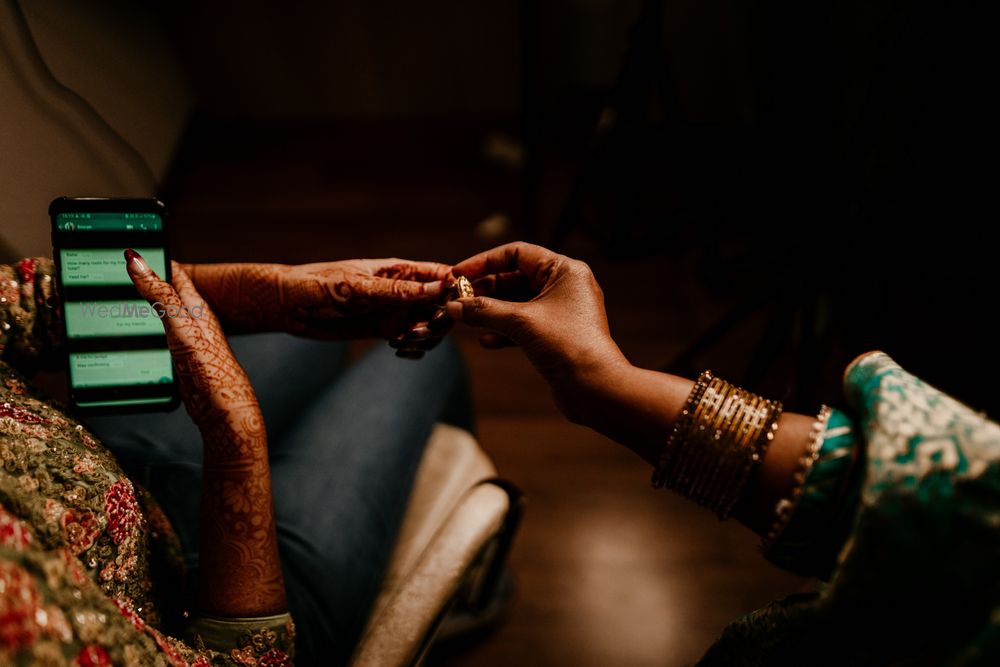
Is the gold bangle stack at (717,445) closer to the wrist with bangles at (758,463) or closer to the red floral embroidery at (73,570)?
the wrist with bangles at (758,463)

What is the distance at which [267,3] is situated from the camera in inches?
88.8

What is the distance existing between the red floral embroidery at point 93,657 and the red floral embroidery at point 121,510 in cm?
19

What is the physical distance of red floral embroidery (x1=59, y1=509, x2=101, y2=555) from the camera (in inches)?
20.3

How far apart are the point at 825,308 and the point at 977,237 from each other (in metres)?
0.36

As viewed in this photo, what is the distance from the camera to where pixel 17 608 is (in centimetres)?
35

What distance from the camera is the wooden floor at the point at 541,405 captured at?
109 centimetres

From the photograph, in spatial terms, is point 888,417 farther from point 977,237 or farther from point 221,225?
point 221,225

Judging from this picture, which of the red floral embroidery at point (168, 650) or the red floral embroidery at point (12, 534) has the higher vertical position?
the red floral embroidery at point (12, 534)

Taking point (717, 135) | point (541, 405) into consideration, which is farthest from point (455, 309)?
point (717, 135)

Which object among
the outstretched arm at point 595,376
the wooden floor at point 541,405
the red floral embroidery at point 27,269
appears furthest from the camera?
the wooden floor at point 541,405

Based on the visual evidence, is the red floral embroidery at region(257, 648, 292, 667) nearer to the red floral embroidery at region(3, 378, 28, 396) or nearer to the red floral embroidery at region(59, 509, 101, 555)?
the red floral embroidery at region(59, 509, 101, 555)

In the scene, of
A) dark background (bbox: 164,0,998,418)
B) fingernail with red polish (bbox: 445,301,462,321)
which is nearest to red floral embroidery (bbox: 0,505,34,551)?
fingernail with red polish (bbox: 445,301,462,321)

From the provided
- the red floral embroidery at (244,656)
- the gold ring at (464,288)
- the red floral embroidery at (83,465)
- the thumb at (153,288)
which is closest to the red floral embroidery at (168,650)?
the red floral embroidery at (244,656)

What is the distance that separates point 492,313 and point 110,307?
0.43 m
